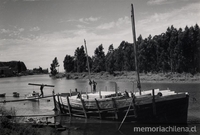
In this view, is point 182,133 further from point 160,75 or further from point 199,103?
point 160,75

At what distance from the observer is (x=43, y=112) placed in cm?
3503

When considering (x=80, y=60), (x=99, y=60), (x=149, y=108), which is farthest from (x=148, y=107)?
(x=80, y=60)

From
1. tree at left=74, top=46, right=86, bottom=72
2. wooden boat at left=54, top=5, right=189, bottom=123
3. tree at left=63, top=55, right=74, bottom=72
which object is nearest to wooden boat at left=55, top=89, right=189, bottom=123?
wooden boat at left=54, top=5, right=189, bottom=123

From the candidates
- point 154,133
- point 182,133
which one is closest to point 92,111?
point 154,133

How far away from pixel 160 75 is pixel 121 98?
64663 mm

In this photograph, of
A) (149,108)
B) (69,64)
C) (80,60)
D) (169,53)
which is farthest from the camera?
(69,64)

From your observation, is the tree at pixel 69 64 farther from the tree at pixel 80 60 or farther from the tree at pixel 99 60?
the tree at pixel 99 60

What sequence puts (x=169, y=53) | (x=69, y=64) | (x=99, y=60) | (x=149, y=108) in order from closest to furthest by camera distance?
(x=149, y=108), (x=169, y=53), (x=99, y=60), (x=69, y=64)

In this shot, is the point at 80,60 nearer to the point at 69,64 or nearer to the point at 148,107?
the point at 69,64

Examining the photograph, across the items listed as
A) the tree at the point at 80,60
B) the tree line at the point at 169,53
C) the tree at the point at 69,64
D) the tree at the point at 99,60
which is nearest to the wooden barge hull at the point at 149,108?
the tree line at the point at 169,53

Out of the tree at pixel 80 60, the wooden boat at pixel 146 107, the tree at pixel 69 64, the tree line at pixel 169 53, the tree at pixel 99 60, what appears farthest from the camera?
the tree at pixel 69 64

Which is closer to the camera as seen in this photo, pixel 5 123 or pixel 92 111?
pixel 5 123

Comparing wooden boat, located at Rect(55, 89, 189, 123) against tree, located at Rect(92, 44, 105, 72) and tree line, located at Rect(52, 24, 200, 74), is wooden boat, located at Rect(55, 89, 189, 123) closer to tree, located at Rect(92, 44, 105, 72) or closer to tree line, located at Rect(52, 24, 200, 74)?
tree line, located at Rect(52, 24, 200, 74)

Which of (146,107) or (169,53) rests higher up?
(169,53)
